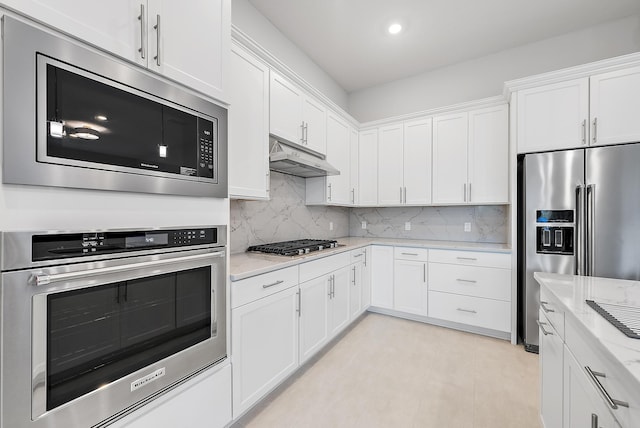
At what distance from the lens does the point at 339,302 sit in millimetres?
2775

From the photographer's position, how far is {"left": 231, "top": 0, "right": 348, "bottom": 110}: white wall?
253 cm

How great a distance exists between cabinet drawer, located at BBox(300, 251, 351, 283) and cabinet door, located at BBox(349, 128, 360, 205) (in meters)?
1.07

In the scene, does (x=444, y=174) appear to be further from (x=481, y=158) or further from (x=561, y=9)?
(x=561, y=9)

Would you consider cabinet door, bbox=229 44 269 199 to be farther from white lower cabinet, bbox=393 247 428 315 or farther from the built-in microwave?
white lower cabinet, bbox=393 247 428 315

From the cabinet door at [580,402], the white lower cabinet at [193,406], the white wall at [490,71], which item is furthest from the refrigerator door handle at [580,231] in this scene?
the white lower cabinet at [193,406]

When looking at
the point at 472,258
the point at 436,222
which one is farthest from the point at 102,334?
the point at 436,222

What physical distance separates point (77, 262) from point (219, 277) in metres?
0.61

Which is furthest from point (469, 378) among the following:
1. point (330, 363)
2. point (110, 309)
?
point (110, 309)

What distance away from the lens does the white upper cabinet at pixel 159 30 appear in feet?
3.00

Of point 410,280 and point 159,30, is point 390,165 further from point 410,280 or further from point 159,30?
point 159,30

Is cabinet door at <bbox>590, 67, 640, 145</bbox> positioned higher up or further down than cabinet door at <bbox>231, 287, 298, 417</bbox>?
higher up

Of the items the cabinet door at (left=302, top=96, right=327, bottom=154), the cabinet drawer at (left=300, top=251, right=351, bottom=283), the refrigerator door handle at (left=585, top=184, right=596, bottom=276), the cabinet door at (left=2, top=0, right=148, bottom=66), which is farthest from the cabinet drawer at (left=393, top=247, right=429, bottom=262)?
the cabinet door at (left=2, top=0, right=148, bottom=66)

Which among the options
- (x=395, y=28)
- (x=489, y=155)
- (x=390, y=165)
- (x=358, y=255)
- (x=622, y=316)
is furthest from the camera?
(x=390, y=165)

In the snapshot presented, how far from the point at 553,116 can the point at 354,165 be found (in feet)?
6.89
